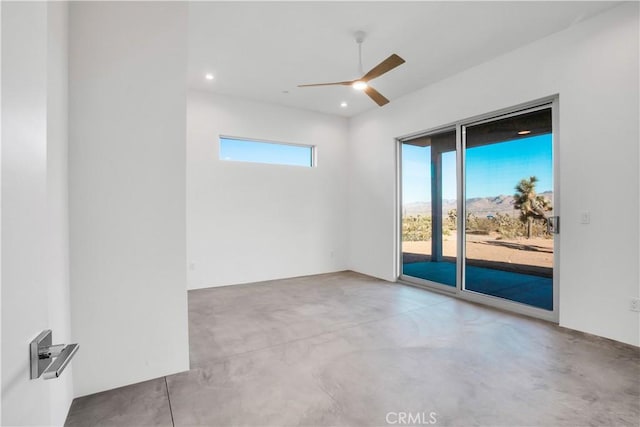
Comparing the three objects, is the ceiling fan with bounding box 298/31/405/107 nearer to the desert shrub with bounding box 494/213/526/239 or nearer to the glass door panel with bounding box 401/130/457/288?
the glass door panel with bounding box 401/130/457/288

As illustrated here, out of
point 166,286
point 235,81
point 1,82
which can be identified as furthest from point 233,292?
point 1,82

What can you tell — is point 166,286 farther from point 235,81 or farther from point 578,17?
point 578,17

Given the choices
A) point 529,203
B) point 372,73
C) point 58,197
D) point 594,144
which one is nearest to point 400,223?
point 529,203

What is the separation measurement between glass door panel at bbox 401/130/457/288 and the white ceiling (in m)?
1.01

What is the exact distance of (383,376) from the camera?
2299 millimetres

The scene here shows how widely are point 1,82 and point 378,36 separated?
3.51 metres

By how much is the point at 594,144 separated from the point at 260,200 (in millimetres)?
4388

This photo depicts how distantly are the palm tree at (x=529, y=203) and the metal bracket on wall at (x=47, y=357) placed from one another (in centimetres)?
420

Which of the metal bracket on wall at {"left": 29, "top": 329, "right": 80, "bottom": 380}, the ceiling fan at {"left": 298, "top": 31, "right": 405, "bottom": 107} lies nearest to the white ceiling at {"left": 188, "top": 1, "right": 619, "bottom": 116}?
the ceiling fan at {"left": 298, "top": 31, "right": 405, "bottom": 107}

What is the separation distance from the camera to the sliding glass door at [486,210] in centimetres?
358

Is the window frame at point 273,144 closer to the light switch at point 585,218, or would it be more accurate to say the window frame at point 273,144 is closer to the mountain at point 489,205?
the mountain at point 489,205

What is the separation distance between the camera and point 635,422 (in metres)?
1.80

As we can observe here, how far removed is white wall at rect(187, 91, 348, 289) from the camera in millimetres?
A: 4855

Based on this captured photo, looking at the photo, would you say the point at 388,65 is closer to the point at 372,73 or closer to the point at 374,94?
the point at 372,73
